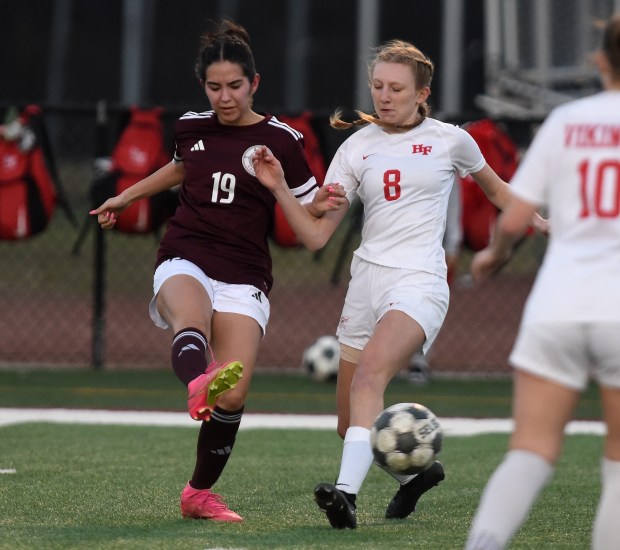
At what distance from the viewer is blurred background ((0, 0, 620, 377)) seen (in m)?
11.8

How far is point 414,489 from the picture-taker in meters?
5.43

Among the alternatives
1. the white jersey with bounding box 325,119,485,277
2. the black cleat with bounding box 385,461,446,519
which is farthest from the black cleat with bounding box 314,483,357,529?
the white jersey with bounding box 325,119,485,277

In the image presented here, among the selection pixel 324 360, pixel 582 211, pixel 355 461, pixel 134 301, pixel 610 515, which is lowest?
pixel 134 301

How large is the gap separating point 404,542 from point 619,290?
1.59m

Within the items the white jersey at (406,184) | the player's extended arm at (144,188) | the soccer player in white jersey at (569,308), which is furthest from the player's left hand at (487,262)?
the player's extended arm at (144,188)

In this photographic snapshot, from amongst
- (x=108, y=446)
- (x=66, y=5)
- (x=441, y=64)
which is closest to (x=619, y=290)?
(x=108, y=446)

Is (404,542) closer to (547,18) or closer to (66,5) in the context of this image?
(547,18)

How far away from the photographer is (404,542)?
480 cm

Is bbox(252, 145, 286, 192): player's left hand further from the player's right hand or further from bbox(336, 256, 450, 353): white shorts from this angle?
the player's right hand

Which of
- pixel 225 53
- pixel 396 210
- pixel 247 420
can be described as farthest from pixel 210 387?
pixel 247 420

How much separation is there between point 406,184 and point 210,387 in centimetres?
113

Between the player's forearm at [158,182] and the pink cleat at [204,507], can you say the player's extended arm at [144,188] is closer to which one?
the player's forearm at [158,182]

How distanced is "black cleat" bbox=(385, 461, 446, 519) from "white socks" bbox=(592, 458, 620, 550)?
1.73m

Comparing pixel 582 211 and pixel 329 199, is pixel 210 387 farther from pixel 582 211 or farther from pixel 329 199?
pixel 582 211
